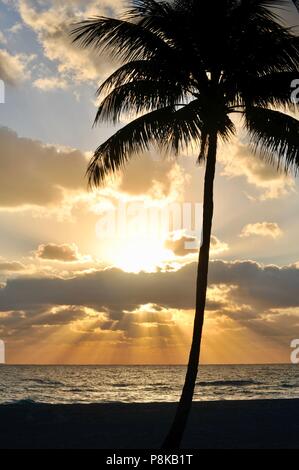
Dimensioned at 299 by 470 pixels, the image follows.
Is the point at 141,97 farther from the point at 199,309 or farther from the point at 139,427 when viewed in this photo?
the point at 139,427

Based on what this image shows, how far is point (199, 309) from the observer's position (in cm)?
1362

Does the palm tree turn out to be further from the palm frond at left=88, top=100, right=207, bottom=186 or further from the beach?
the beach

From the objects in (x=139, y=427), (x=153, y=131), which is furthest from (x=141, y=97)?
(x=139, y=427)

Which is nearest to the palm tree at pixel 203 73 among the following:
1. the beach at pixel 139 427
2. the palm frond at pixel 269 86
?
the palm frond at pixel 269 86

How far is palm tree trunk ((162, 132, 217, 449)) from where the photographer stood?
1298 cm

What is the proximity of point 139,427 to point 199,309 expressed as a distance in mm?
9124

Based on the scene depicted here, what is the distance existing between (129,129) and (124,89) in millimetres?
985

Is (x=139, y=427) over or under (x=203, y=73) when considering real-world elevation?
under

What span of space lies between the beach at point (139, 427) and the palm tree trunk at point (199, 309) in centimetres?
544

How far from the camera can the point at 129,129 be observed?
14438 mm

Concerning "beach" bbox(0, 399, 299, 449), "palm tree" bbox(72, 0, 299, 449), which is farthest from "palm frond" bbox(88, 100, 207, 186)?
"beach" bbox(0, 399, 299, 449)

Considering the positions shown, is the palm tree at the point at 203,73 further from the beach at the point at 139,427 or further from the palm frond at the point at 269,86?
the beach at the point at 139,427

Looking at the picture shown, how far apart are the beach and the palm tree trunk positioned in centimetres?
544

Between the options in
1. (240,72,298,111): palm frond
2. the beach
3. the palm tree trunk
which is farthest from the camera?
the beach
